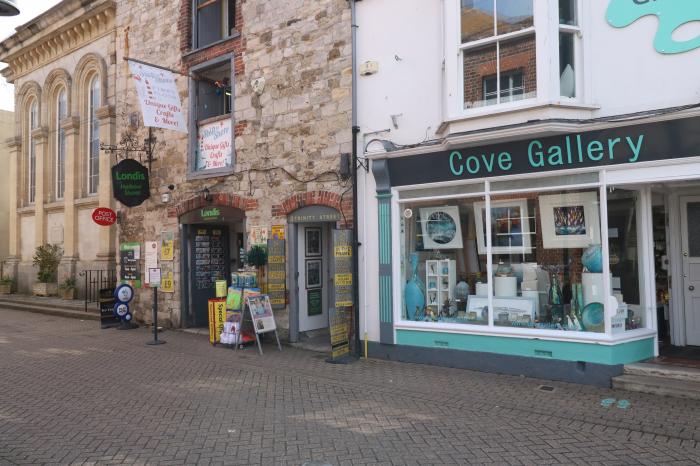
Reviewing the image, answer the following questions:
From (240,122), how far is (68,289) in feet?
29.8

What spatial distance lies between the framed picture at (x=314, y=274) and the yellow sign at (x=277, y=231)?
0.75 m

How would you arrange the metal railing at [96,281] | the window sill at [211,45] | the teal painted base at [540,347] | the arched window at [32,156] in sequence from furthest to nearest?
the arched window at [32,156] → the metal railing at [96,281] → the window sill at [211,45] → the teal painted base at [540,347]

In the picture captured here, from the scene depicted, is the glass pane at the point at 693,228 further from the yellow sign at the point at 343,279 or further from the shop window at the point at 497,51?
the yellow sign at the point at 343,279

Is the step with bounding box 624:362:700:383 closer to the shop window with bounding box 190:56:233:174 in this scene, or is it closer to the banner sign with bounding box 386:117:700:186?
the banner sign with bounding box 386:117:700:186

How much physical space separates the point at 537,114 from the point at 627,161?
1261mm

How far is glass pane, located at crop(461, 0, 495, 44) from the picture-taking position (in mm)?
7707

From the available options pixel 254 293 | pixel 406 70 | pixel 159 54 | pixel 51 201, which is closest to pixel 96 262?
pixel 51 201

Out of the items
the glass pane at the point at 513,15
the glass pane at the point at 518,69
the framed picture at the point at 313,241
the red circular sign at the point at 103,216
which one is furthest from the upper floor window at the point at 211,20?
the glass pane at the point at 518,69

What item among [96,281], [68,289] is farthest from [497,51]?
[68,289]

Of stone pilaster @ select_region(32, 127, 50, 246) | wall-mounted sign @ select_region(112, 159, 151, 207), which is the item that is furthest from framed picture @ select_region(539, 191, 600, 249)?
stone pilaster @ select_region(32, 127, 50, 246)

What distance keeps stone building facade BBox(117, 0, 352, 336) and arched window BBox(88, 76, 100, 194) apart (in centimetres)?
352

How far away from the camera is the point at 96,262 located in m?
15.8

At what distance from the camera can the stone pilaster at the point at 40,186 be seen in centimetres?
1828

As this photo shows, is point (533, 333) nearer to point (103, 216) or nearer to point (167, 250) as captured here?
point (167, 250)
